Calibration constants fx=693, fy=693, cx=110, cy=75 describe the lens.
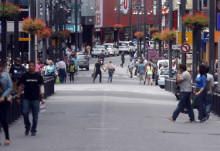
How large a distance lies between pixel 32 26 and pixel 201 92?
18490 mm

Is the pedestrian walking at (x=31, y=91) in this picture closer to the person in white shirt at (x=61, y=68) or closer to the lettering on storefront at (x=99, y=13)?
the person in white shirt at (x=61, y=68)

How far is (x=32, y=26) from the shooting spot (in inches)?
1459

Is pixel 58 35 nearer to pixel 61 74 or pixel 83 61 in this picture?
pixel 61 74

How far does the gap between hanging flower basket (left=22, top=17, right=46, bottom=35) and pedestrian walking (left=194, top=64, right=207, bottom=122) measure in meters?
17.9

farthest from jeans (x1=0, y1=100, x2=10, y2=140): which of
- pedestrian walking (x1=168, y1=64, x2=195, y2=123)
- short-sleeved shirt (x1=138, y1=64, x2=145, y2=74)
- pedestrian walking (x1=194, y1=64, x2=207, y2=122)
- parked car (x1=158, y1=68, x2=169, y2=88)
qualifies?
short-sleeved shirt (x1=138, y1=64, x2=145, y2=74)

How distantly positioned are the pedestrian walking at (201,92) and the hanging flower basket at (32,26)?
17.9 m

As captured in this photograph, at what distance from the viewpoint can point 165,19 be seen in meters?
84.2

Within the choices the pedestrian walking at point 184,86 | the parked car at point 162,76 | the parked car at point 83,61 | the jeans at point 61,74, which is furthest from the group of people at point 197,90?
the parked car at point 83,61

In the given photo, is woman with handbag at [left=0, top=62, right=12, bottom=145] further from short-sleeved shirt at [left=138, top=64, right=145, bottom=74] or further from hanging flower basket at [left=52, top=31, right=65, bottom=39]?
hanging flower basket at [left=52, top=31, right=65, bottom=39]

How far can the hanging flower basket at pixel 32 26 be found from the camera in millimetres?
36875

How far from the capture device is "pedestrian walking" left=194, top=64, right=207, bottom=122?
19.9 meters

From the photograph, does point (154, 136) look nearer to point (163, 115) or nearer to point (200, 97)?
point (200, 97)

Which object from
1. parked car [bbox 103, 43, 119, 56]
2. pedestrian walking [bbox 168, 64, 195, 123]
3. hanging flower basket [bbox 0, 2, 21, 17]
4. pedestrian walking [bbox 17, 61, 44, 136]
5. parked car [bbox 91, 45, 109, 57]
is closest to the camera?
pedestrian walking [bbox 17, 61, 44, 136]

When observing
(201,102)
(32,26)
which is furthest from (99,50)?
→ (201,102)
